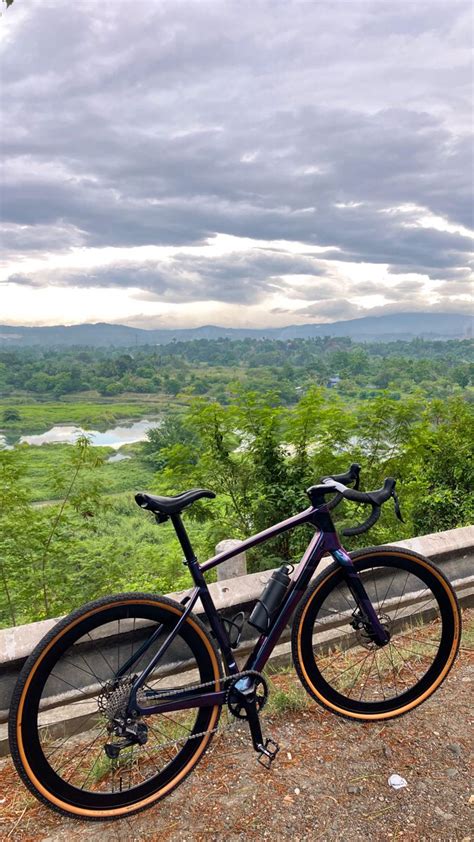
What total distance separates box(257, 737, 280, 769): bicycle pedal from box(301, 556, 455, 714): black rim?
330 mm

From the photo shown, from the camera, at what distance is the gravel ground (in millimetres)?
1998

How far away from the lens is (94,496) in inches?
364

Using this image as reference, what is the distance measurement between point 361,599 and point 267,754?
2.50ft

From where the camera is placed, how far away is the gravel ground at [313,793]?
2.00m

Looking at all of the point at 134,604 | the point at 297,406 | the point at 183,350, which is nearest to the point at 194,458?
the point at 297,406

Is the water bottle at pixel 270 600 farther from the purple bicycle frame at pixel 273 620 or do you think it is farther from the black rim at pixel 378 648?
the black rim at pixel 378 648

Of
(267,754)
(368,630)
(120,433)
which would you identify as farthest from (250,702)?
(120,433)

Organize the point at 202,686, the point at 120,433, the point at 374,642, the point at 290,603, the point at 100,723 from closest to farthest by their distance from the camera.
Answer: the point at 202,686, the point at 290,603, the point at 100,723, the point at 374,642, the point at 120,433

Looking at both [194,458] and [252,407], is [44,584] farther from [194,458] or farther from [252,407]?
[252,407]

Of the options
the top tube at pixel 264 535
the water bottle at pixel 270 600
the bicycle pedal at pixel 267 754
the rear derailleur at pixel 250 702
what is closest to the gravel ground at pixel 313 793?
the bicycle pedal at pixel 267 754

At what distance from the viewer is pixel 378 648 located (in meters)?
2.57

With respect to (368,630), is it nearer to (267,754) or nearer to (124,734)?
(267,754)

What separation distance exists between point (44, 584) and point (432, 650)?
7.03 m

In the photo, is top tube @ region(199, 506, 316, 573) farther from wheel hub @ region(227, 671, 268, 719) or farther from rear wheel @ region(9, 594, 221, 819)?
wheel hub @ region(227, 671, 268, 719)
